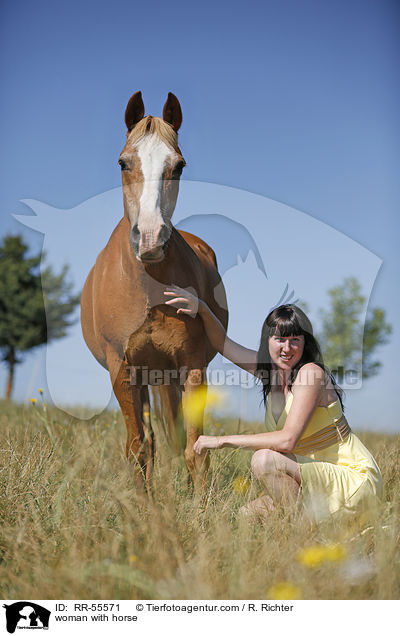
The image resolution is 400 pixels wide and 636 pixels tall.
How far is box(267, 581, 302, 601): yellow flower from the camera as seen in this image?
1.75 m

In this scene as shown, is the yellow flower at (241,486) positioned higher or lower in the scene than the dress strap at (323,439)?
lower

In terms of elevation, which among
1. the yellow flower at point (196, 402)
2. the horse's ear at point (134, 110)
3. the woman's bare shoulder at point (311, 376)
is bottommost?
the yellow flower at point (196, 402)

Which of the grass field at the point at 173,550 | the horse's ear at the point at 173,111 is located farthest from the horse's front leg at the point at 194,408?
the horse's ear at the point at 173,111

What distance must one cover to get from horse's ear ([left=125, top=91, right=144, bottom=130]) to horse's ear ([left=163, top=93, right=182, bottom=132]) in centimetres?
17

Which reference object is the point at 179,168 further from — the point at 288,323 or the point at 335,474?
the point at 335,474

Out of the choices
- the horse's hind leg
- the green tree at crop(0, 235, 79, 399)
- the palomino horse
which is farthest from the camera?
the green tree at crop(0, 235, 79, 399)

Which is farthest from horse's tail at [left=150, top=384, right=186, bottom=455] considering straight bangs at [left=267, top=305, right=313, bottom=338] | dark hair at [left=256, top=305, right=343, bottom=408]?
straight bangs at [left=267, top=305, right=313, bottom=338]

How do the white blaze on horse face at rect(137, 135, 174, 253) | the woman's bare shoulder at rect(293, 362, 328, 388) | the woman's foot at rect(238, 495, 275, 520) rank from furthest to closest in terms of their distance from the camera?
the woman's bare shoulder at rect(293, 362, 328, 388)
the white blaze on horse face at rect(137, 135, 174, 253)
the woman's foot at rect(238, 495, 275, 520)

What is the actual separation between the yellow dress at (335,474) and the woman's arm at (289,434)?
0.14 m

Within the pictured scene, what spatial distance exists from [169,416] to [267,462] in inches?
66.8

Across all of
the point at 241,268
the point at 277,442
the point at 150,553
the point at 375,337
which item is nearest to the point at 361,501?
the point at 277,442

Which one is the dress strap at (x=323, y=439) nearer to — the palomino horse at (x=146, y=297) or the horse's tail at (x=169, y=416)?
the palomino horse at (x=146, y=297)

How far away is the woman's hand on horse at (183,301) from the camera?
3.03 metres
